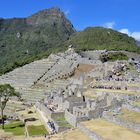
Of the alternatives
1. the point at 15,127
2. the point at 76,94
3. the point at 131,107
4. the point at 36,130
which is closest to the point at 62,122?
the point at 36,130

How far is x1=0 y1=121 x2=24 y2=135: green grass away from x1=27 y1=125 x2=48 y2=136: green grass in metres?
1.69

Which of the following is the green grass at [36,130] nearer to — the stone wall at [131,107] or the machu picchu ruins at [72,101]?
the machu picchu ruins at [72,101]

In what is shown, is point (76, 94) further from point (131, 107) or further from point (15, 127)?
point (131, 107)

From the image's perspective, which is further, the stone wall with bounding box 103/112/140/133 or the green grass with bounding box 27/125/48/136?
the green grass with bounding box 27/125/48/136

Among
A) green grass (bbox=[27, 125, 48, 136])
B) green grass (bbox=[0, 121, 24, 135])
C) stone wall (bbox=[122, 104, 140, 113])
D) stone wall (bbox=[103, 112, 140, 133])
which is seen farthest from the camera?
green grass (bbox=[0, 121, 24, 135])

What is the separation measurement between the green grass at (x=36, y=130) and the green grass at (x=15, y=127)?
1694 millimetres

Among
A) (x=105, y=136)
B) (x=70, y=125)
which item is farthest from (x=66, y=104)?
(x=105, y=136)

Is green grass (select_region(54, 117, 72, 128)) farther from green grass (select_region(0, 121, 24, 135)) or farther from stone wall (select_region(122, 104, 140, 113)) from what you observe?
stone wall (select_region(122, 104, 140, 113))

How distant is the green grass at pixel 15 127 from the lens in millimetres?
47000

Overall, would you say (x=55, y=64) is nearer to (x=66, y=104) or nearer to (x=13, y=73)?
(x=13, y=73)

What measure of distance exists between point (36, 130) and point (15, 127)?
6.23m

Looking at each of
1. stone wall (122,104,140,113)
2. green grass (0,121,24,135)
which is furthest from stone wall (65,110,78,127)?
stone wall (122,104,140,113)

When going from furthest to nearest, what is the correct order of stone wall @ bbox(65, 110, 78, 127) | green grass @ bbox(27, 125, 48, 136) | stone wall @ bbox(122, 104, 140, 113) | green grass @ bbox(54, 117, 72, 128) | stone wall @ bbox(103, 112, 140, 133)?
1. green grass @ bbox(27, 125, 48, 136)
2. green grass @ bbox(54, 117, 72, 128)
3. stone wall @ bbox(65, 110, 78, 127)
4. stone wall @ bbox(122, 104, 140, 113)
5. stone wall @ bbox(103, 112, 140, 133)

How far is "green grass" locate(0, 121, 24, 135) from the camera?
4700cm
